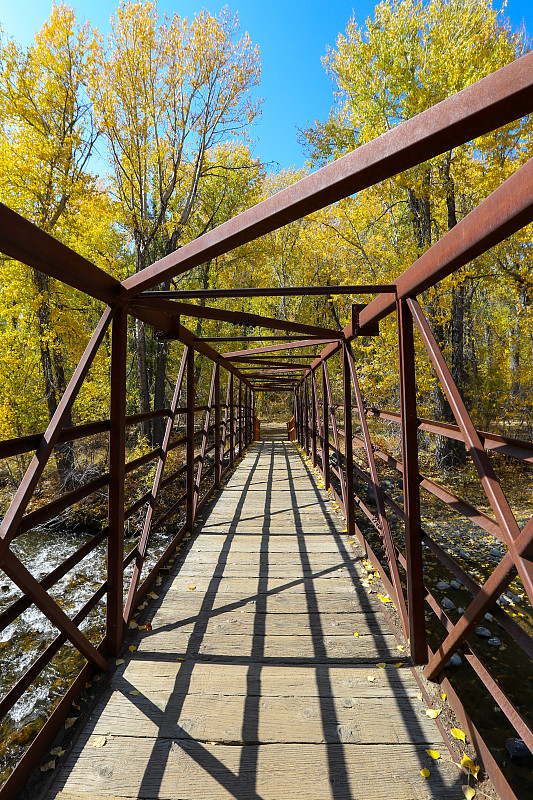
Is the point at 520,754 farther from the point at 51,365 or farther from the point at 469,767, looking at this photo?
the point at 51,365

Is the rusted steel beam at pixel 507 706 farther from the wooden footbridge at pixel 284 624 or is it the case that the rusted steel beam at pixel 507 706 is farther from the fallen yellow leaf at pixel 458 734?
the fallen yellow leaf at pixel 458 734

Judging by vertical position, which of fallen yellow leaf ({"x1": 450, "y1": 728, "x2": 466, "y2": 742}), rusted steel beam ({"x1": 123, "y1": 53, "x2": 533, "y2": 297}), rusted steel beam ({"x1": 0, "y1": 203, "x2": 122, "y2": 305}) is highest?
rusted steel beam ({"x1": 123, "y1": 53, "x2": 533, "y2": 297})

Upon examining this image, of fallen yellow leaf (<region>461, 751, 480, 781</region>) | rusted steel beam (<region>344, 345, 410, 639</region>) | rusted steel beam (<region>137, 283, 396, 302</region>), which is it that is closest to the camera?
fallen yellow leaf (<region>461, 751, 480, 781</region>)

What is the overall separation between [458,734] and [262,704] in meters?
0.82

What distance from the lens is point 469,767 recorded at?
5.02 feet

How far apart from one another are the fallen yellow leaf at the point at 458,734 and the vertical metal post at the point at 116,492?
65.3 inches

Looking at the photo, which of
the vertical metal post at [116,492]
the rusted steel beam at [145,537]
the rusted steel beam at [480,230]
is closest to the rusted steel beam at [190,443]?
the rusted steel beam at [145,537]

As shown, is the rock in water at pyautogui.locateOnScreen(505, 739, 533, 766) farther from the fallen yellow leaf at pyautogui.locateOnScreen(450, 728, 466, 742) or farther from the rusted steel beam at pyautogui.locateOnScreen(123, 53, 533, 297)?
the rusted steel beam at pyautogui.locateOnScreen(123, 53, 533, 297)

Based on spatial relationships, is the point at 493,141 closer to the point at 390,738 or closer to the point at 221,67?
the point at 221,67

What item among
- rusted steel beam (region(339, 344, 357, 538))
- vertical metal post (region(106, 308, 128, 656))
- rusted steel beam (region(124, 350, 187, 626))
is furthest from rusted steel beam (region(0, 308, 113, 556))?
rusted steel beam (region(339, 344, 357, 538))

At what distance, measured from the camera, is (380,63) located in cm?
840

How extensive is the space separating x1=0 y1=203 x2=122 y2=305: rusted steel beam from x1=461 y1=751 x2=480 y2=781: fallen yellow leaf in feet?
7.75

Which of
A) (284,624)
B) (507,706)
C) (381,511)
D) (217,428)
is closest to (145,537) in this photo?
(284,624)

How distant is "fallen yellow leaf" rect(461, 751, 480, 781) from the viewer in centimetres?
151
